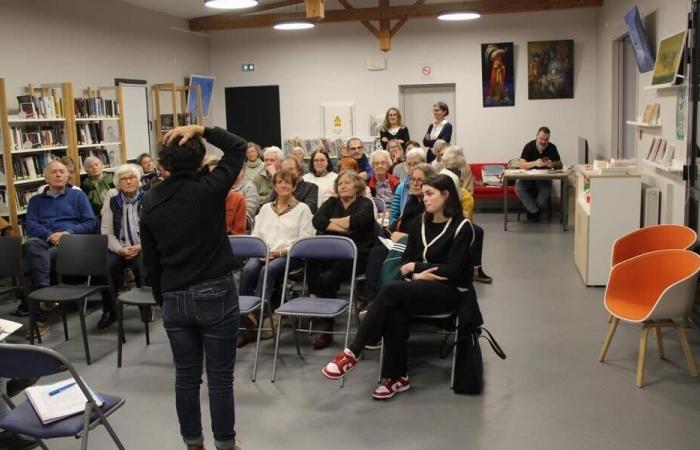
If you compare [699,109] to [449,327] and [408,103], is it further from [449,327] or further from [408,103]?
[408,103]

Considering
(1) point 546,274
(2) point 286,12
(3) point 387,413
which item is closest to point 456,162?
(1) point 546,274

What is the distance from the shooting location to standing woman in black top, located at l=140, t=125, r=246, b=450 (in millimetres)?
2824

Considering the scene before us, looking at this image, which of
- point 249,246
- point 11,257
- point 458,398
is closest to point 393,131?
point 249,246

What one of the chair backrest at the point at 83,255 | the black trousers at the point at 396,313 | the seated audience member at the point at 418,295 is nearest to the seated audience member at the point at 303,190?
the chair backrest at the point at 83,255

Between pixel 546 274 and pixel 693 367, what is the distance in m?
2.72

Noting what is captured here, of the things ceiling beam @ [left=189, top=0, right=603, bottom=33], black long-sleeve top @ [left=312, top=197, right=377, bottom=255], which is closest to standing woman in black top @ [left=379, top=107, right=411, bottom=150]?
ceiling beam @ [left=189, top=0, right=603, bottom=33]

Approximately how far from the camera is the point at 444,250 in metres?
4.07

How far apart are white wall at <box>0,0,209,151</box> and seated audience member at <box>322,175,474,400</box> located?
5545 mm

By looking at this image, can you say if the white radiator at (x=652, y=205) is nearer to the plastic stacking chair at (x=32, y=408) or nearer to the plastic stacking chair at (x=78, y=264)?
the plastic stacking chair at (x=78, y=264)

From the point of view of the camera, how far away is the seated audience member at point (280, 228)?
499 cm

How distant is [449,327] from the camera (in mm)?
4074

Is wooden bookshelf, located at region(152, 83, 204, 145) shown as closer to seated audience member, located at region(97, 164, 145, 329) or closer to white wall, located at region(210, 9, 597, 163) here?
white wall, located at region(210, 9, 597, 163)

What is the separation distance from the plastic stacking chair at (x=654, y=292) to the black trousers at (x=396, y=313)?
107 centimetres

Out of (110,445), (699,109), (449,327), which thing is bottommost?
(110,445)
